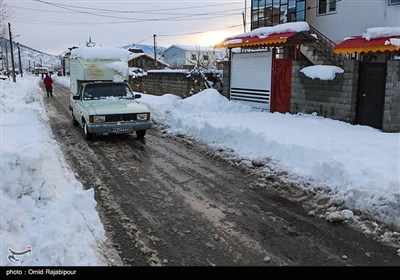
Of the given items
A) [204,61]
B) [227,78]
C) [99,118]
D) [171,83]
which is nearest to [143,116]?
[99,118]

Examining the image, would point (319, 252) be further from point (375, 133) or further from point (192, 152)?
point (375, 133)

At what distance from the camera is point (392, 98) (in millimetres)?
10523

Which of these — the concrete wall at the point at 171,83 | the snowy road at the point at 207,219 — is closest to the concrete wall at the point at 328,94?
the snowy road at the point at 207,219

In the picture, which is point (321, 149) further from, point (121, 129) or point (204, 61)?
point (204, 61)

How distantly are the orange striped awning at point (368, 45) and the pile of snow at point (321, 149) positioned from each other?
2.22 m

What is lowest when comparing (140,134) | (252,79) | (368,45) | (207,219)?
(207,219)

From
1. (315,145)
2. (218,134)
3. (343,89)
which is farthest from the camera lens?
(343,89)

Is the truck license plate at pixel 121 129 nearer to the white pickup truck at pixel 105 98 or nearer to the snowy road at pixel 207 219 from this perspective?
the white pickup truck at pixel 105 98

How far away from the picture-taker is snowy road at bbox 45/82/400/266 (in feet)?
14.3

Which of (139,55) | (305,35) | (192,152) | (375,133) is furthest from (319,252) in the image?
(139,55)

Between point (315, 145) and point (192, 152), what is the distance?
297 centimetres

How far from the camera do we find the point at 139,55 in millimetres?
65688

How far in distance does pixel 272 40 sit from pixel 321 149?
24.7 feet

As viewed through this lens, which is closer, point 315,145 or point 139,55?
point 315,145
